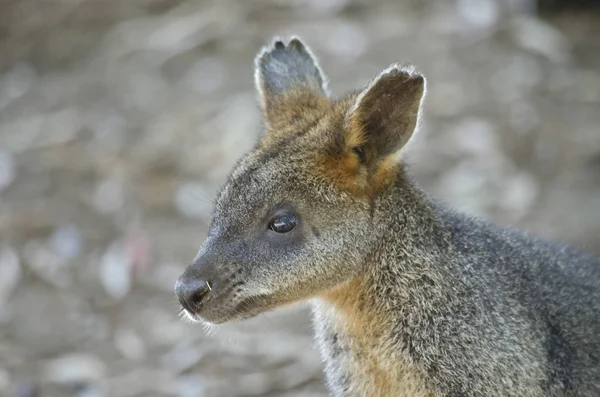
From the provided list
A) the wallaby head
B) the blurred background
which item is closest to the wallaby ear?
the wallaby head

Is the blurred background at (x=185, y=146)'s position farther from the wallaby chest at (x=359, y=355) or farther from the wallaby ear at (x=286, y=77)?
the wallaby chest at (x=359, y=355)

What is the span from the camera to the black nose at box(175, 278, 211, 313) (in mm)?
4469

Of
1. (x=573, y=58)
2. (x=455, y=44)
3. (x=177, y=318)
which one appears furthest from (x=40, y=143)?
(x=573, y=58)

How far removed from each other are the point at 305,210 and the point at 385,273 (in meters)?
0.47

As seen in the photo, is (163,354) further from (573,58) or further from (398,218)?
(573,58)

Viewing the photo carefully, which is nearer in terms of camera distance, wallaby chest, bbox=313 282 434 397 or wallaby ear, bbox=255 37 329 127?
wallaby chest, bbox=313 282 434 397

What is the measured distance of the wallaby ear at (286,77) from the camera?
5312mm

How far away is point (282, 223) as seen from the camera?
181 inches

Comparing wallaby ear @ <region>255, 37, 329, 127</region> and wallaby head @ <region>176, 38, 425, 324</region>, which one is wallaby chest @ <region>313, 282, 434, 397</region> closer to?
wallaby head @ <region>176, 38, 425, 324</region>

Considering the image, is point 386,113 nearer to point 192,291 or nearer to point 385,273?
point 385,273

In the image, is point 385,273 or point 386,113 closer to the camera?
point 386,113

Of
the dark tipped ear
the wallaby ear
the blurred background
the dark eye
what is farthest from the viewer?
the blurred background

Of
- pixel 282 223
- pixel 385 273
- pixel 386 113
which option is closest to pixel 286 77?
pixel 386 113

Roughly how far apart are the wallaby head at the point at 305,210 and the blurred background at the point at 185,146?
3.77ft
